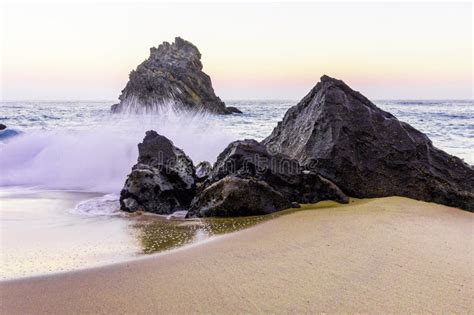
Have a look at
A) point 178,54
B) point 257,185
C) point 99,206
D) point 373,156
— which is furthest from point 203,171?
point 178,54

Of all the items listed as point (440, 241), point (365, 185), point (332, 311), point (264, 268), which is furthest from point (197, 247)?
point (365, 185)

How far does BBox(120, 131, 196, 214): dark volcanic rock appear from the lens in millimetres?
5188

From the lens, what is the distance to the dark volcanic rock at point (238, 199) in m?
4.52

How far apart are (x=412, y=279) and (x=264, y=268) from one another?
0.88 metres

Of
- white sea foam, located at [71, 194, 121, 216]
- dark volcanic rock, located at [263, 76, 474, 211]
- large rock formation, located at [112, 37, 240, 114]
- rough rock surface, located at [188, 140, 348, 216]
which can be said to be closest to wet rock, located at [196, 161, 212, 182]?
rough rock surface, located at [188, 140, 348, 216]

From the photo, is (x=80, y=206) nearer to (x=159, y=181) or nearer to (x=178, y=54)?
(x=159, y=181)

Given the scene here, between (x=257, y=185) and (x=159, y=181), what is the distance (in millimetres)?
1356

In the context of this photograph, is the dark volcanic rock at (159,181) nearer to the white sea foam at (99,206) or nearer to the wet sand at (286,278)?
the white sea foam at (99,206)

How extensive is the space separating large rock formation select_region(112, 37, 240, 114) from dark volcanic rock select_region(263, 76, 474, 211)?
33.0m

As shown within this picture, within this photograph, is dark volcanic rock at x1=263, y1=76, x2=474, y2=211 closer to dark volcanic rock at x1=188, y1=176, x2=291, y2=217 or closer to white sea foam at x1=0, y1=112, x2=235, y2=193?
dark volcanic rock at x1=188, y1=176, x2=291, y2=217

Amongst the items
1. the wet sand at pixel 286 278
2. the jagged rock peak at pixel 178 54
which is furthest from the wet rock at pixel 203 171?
the jagged rock peak at pixel 178 54

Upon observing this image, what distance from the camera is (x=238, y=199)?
454cm

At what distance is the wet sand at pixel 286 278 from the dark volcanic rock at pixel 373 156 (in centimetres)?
122

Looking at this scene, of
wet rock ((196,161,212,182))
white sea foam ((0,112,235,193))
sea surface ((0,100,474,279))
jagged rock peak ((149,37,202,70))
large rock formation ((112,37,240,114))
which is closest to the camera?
sea surface ((0,100,474,279))
